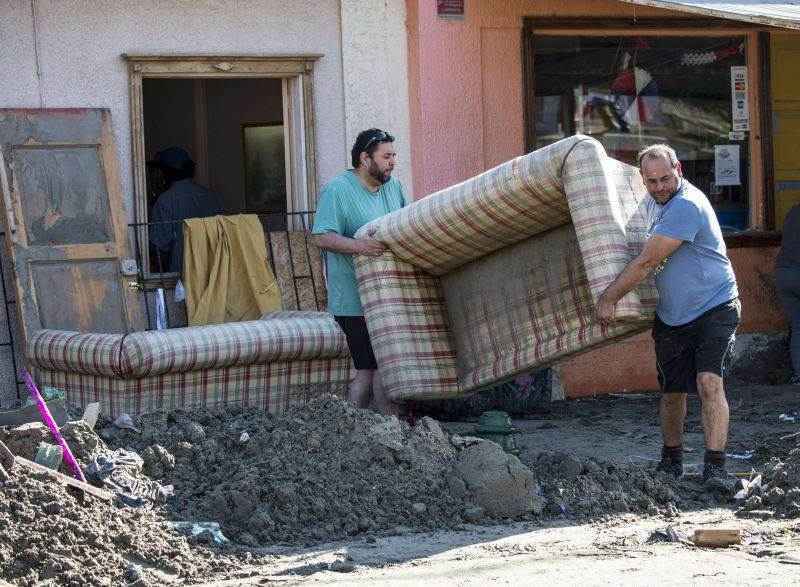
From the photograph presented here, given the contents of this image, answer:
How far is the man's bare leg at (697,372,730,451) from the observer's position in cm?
745

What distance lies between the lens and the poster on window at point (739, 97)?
11758 mm

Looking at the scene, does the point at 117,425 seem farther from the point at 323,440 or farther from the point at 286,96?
the point at 286,96

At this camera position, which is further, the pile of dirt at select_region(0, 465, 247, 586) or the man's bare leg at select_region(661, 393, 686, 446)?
the man's bare leg at select_region(661, 393, 686, 446)

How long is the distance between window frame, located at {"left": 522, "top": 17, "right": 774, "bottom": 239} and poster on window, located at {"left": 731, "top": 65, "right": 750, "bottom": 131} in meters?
0.03

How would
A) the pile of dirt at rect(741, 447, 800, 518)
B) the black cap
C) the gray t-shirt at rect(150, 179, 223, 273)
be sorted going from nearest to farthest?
the pile of dirt at rect(741, 447, 800, 518) < the gray t-shirt at rect(150, 179, 223, 273) < the black cap

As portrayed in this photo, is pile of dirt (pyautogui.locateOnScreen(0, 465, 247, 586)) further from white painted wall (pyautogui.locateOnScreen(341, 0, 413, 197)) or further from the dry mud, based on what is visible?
white painted wall (pyautogui.locateOnScreen(341, 0, 413, 197))

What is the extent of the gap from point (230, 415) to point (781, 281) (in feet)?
15.8

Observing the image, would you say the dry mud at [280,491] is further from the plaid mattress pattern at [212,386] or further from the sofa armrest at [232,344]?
the plaid mattress pattern at [212,386]

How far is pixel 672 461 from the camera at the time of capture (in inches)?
309

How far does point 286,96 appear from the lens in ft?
35.3

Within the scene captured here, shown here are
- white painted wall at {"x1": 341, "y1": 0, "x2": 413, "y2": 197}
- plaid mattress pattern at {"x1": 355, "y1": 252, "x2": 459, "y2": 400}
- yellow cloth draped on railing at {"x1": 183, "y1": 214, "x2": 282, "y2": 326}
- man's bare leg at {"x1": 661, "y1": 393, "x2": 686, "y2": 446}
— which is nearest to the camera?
man's bare leg at {"x1": 661, "y1": 393, "x2": 686, "y2": 446}

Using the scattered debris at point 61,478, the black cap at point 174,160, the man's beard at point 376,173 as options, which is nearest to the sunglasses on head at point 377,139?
the man's beard at point 376,173

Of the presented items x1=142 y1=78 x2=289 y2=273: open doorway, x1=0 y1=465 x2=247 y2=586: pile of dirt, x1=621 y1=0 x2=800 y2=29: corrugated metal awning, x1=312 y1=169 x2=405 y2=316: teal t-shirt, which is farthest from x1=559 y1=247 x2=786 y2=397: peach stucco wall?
x1=0 y1=465 x2=247 y2=586: pile of dirt

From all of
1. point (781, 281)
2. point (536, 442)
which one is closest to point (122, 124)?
point (536, 442)
